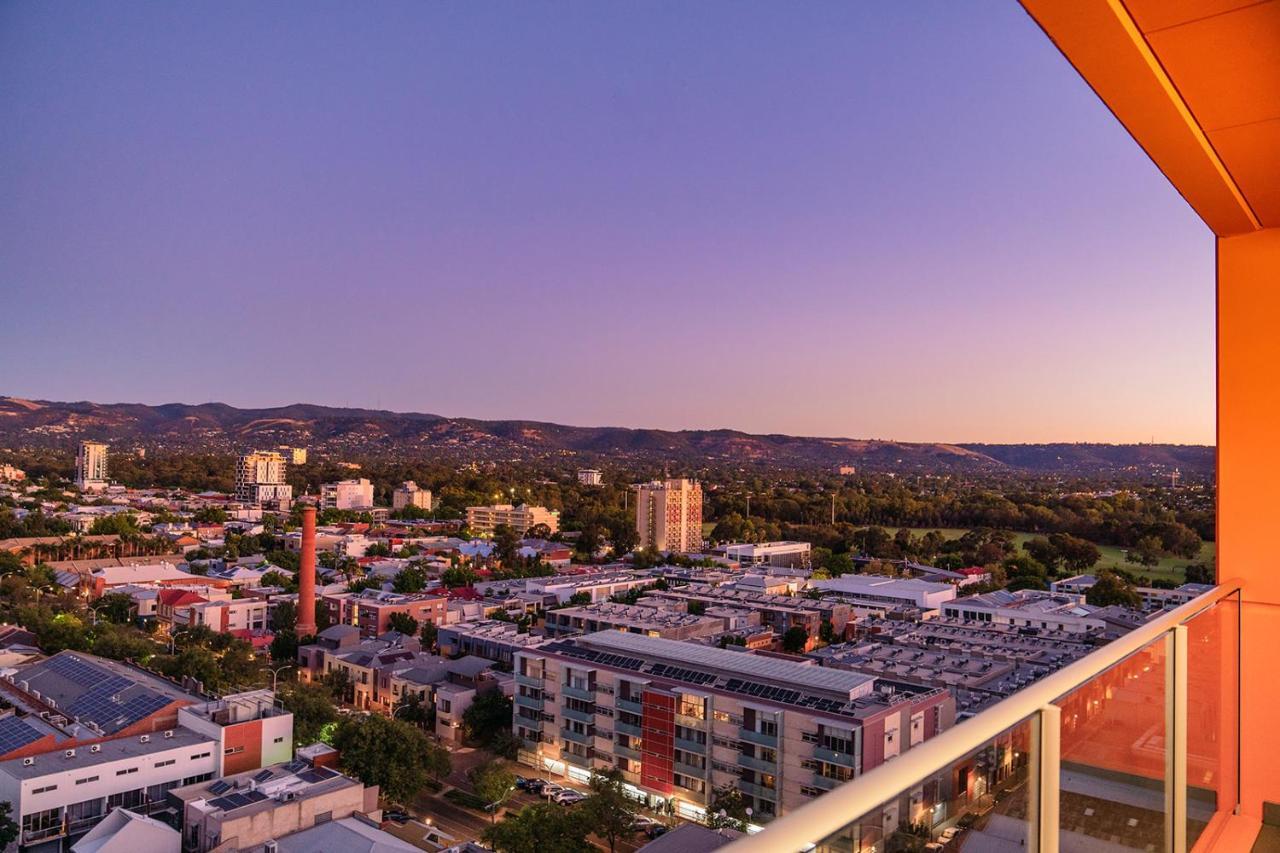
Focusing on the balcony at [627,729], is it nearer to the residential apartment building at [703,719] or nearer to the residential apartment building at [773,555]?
the residential apartment building at [703,719]

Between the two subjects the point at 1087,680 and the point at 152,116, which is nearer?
the point at 1087,680

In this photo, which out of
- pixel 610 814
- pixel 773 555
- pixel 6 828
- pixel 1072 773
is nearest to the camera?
pixel 1072 773

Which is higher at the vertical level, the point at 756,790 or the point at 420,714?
the point at 756,790

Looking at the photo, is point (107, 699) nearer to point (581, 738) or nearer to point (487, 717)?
point (487, 717)

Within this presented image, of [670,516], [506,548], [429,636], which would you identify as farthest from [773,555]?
[429,636]

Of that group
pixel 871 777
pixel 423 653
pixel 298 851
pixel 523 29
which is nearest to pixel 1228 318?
pixel 871 777

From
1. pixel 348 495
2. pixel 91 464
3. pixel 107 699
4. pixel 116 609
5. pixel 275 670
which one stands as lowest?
pixel 275 670

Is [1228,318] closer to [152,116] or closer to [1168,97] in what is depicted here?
[1168,97]

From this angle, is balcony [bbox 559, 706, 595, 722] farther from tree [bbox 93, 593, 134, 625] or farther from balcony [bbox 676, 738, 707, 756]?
tree [bbox 93, 593, 134, 625]
